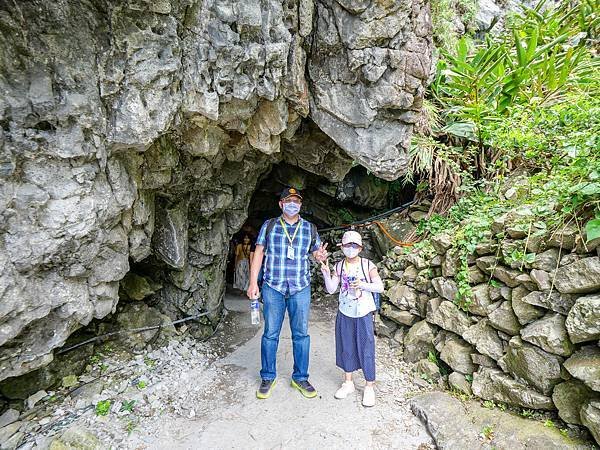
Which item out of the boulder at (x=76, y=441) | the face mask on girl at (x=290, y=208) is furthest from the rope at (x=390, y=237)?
the boulder at (x=76, y=441)

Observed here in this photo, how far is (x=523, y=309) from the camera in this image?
128 inches

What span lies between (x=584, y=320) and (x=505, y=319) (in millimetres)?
696

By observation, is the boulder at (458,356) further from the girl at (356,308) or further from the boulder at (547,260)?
the boulder at (547,260)

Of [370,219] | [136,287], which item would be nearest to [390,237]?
[370,219]

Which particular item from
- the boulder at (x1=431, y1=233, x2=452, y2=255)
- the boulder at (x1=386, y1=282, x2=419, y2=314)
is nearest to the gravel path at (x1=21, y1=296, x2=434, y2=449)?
the boulder at (x1=386, y1=282, x2=419, y2=314)

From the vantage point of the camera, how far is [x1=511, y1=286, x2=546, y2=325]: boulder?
3.18 meters

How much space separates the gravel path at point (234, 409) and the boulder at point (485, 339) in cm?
82

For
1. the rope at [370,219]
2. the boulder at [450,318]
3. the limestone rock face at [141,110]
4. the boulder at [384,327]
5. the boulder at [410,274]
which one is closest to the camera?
the limestone rock face at [141,110]

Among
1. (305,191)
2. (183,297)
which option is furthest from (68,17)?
(305,191)

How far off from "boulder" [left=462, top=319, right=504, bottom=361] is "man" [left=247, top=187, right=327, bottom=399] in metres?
1.73

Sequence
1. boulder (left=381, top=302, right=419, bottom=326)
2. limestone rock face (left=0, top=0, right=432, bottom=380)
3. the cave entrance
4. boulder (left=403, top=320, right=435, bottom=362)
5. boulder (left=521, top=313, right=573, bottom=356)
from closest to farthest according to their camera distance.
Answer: limestone rock face (left=0, top=0, right=432, bottom=380) < boulder (left=521, top=313, right=573, bottom=356) < boulder (left=403, top=320, right=435, bottom=362) < boulder (left=381, top=302, right=419, bottom=326) < the cave entrance

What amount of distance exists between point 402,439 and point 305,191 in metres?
5.32

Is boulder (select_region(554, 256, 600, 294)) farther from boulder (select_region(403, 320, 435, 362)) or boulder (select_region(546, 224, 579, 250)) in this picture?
boulder (select_region(403, 320, 435, 362))

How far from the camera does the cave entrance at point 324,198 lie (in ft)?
22.0
